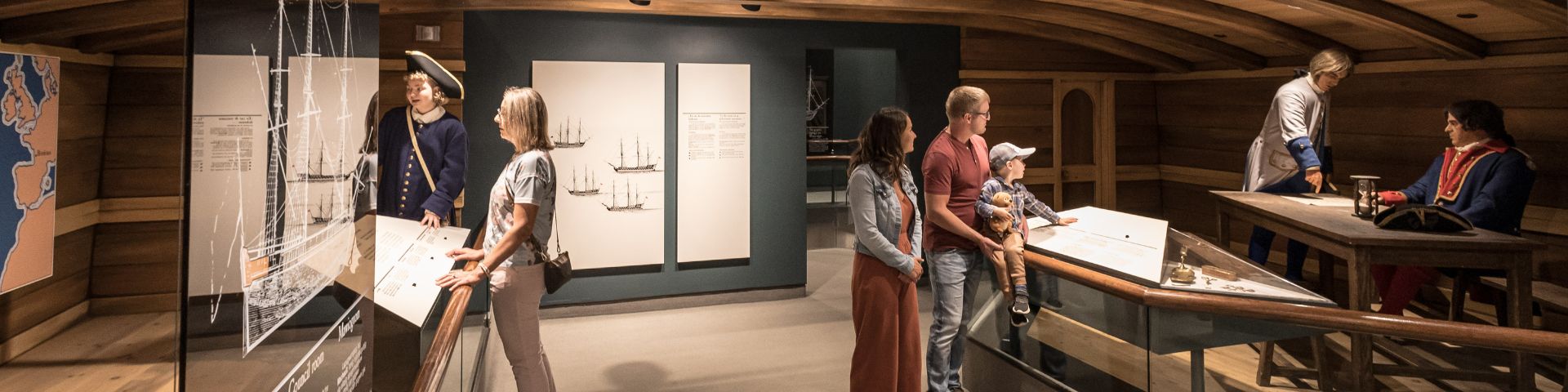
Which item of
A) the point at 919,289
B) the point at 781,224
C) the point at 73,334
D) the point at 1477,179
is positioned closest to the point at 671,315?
the point at 781,224

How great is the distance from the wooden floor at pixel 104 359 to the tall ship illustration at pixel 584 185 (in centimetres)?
547

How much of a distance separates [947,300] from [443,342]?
218cm

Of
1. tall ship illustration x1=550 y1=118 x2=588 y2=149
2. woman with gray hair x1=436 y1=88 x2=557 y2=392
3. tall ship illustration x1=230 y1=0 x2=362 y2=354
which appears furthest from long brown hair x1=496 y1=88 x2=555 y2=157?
tall ship illustration x1=550 y1=118 x2=588 y2=149

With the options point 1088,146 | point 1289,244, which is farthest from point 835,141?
point 1289,244

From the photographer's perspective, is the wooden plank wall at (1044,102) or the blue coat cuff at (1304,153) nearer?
the blue coat cuff at (1304,153)

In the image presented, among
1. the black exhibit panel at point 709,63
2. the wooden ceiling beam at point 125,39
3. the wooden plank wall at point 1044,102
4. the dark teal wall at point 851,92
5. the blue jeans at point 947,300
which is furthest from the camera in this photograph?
the dark teal wall at point 851,92

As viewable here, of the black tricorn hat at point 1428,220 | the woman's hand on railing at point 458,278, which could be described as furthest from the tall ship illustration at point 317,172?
the black tricorn hat at point 1428,220

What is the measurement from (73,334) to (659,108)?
5657mm

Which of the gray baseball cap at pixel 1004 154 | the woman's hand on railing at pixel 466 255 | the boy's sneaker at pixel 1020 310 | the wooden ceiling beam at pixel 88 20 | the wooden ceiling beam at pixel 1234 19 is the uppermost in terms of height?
the wooden ceiling beam at pixel 1234 19

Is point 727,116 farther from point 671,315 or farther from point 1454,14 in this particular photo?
point 1454,14

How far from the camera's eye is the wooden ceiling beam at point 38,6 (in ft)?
2.22

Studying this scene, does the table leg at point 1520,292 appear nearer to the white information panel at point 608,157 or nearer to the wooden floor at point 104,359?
the wooden floor at point 104,359

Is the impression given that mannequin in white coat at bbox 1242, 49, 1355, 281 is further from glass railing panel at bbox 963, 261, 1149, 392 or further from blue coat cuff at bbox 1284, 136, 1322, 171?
glass railing panel at bbox 963, 261, 1149, 392

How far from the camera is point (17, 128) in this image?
2.35 feet
